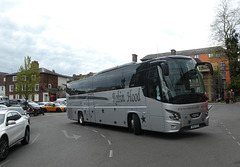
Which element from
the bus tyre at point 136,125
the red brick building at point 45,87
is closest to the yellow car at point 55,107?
the red brick building at point 45,87

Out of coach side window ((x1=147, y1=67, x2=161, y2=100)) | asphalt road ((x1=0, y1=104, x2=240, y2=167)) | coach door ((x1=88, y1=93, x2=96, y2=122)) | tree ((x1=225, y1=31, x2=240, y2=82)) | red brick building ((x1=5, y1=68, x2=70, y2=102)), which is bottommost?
asphalt road ((x1=0, y1=104, x2=240, y2=167))

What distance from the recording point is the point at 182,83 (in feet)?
31.9

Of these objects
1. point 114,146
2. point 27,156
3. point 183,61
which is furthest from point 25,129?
point 183,61

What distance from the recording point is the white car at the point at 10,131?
7195 mm

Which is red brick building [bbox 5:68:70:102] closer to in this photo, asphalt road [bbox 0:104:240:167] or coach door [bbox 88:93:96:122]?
coach door [bbox 88:93:96:122]

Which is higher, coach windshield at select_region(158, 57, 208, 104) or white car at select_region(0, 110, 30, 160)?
coach windshield at select_region(158, 57, 208, 104)

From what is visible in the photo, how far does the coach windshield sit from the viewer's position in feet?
31.2

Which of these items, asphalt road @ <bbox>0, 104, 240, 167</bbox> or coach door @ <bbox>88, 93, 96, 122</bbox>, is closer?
asphalt road @ <bbox>0, 104, 240, 167</bbox>

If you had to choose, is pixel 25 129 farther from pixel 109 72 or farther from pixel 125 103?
pixel 109 72

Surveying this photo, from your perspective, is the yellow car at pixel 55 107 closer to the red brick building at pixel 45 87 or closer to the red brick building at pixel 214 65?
the red brick building at pixel 45 87

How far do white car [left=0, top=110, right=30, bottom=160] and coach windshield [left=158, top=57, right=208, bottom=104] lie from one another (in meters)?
5.85

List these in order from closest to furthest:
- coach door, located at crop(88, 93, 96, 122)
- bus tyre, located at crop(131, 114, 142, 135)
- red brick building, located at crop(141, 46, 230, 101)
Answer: bus tyre, located at crop(131, 114, 142, 135), coach door, located at crop(88, 93, 96, 122), red brick building, located at crop(141, 46, 230, 101)

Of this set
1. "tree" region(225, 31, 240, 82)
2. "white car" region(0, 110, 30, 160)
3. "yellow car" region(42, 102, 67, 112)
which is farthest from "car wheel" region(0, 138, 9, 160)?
"tree" region(225, 31, 240, 82)

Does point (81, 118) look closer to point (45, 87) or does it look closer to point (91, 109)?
point (91, 109)
